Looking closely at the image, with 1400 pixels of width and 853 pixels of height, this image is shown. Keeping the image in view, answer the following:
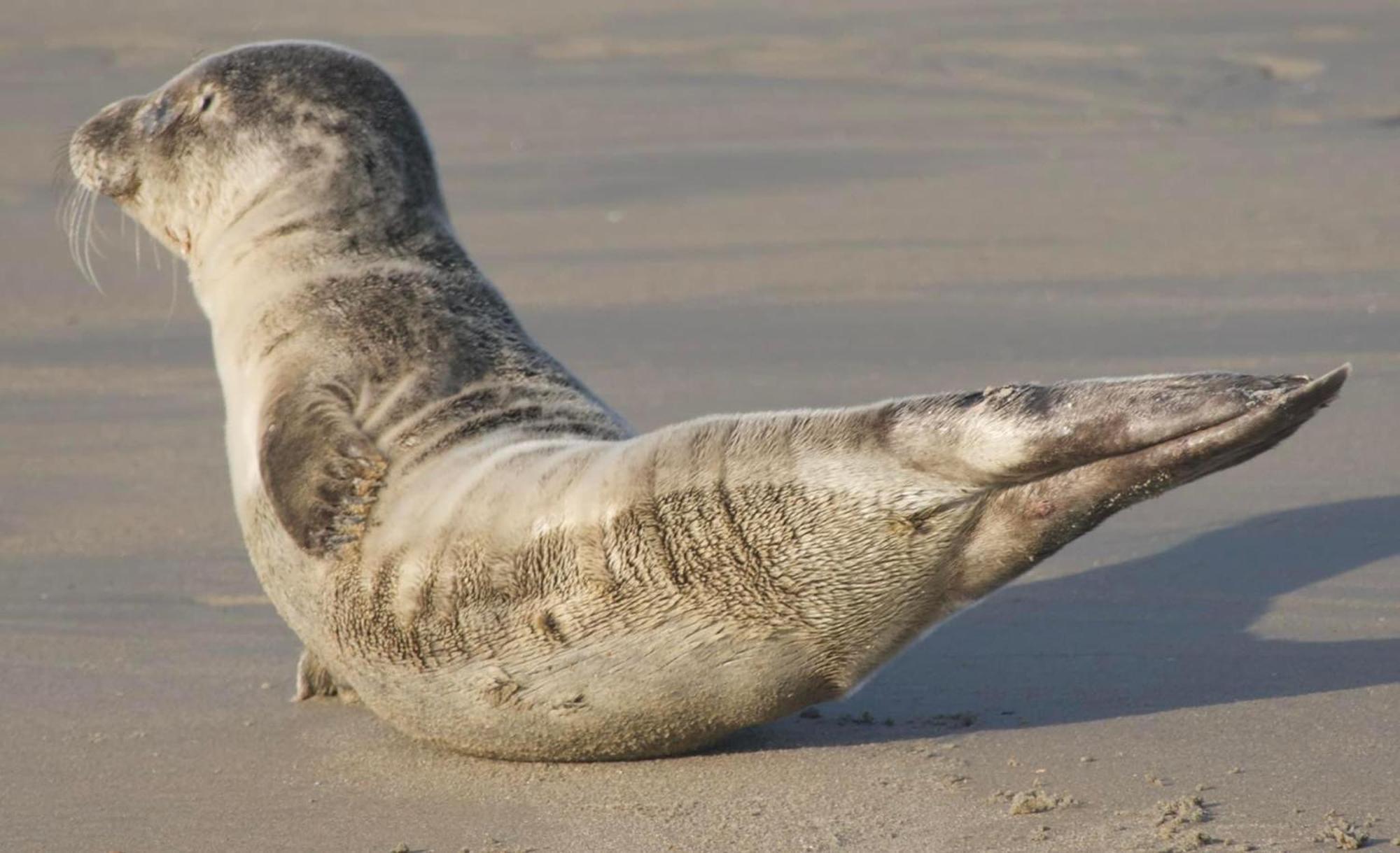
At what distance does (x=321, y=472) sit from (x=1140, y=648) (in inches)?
76.4

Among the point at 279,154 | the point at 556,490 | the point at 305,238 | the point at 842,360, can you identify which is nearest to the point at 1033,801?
the point at 556,490

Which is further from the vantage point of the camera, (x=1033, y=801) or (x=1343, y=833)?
(x=1033, y=801)

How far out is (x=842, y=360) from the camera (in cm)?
790

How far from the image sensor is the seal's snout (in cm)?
555

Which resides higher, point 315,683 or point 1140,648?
point 1140,648

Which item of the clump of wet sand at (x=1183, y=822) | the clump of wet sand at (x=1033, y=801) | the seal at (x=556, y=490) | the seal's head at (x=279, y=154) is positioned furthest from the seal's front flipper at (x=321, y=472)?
the clump of wet sand at (x=1183, y=822)

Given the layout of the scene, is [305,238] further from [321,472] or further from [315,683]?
[315,683]

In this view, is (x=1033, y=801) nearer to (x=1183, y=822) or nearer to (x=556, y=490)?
(x=1183, y=822)

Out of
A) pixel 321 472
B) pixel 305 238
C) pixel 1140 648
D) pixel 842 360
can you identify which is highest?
pixel 305 238

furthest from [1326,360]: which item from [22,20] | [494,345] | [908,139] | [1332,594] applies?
[22,20]

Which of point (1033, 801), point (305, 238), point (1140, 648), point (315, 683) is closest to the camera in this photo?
point (1033, 801)

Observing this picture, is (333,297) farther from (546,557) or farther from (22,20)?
(22,20)

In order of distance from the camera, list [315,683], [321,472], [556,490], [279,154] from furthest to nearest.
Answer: [279,154]
[315,683]
[321,472]
[556,490]

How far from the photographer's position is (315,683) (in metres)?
4.81
